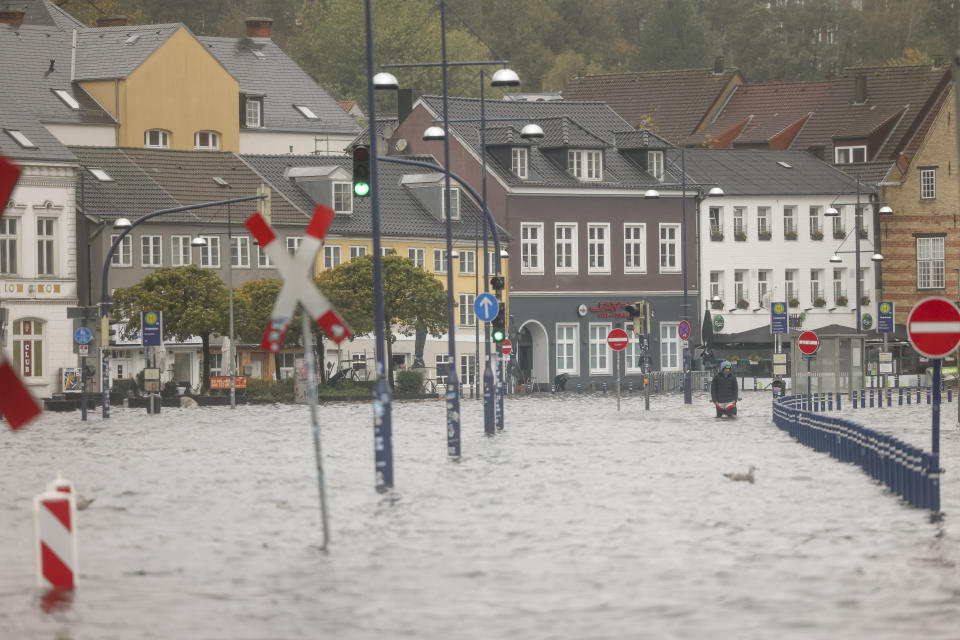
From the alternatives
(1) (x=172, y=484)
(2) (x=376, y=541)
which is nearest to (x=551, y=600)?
(2) (x=376, y=541)

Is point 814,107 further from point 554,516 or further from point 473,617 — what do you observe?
point 473,617

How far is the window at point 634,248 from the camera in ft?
299

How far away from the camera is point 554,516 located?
22.8 metres

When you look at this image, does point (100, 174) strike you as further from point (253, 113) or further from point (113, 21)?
point (113, 21)

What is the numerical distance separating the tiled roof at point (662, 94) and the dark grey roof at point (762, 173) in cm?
955

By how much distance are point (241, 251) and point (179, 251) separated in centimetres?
288

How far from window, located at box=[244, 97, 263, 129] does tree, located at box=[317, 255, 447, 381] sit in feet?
75.9

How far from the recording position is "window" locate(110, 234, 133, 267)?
7606cm

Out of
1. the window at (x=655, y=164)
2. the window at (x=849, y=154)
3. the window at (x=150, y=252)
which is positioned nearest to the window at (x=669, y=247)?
the window at (x=655, y=164)

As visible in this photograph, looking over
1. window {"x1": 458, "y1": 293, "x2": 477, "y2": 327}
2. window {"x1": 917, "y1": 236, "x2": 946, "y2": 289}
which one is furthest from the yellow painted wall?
window {"x1": 917, "y1": 236, "x2": 946, "y2": 289}

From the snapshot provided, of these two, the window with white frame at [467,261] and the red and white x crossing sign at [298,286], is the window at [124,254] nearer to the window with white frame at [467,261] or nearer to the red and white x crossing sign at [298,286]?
the window with white frame at [467,261]

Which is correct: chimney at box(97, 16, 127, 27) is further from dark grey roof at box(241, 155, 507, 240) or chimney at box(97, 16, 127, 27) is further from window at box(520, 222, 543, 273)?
window at box(520, 222, 543, 273)

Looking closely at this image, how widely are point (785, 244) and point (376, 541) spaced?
248ft

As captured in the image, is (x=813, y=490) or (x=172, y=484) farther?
(x=172, y=484)
